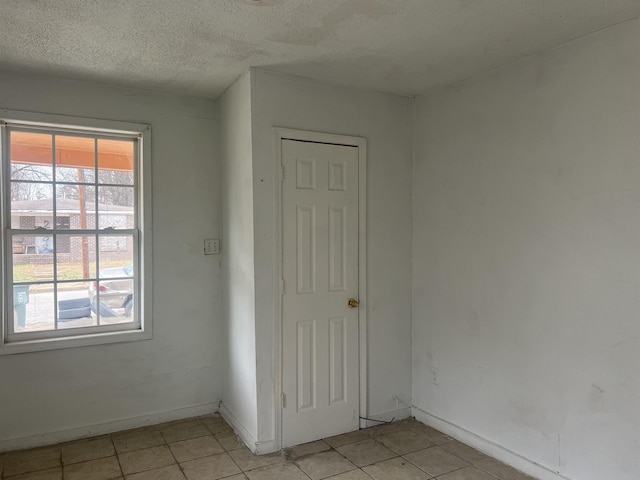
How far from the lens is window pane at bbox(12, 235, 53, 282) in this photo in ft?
9.85

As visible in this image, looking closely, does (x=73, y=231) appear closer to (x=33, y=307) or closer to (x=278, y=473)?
(x=33, y=307)

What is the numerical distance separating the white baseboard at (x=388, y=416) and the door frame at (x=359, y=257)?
0.04 meters

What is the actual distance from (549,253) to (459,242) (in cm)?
65

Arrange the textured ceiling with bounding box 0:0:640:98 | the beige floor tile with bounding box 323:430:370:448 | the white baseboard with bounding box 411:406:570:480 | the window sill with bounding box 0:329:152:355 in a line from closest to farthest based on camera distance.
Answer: the textured ceiling with bounding box 0:0:640:98, the white baseboard with bounding box 411:406:570:480, the window sill with bounding box 0:329:152:355, the beige floor tile with bounding box 323:430:370:448

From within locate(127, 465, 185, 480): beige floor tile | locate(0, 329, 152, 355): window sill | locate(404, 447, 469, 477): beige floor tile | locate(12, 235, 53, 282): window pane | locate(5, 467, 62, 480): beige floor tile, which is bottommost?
locate(404, 447, 469, 477): beige floor tile

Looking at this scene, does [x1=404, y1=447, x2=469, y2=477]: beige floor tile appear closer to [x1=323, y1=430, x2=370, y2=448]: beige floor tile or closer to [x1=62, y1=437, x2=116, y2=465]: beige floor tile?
[x1=323, y1=430, x2=370, y2=448]: beige floor tile

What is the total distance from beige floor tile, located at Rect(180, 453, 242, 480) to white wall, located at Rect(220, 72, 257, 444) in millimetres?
224

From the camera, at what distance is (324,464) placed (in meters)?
2.76

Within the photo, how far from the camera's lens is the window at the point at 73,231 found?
2.99 m

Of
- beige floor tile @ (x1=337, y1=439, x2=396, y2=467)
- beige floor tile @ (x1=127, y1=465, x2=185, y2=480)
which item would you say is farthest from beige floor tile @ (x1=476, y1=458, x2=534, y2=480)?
beige floor tile @ (x1=127, y1=465, x2=185, y2=480)

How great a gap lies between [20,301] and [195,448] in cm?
151

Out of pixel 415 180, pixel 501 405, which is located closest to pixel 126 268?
pixel 415 180

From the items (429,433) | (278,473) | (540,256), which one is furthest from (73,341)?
(540,256)

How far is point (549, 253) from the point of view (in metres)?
2.55
